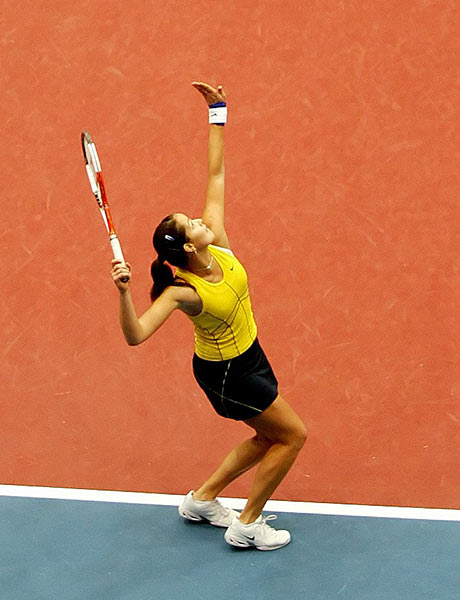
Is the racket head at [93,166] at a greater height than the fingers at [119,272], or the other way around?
the racket head at [93,166]

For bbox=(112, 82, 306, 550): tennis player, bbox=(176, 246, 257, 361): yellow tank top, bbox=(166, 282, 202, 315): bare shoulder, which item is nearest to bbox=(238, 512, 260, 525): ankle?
bbox=(112, 82, 306, 550): tennis player

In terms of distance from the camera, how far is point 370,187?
178 inches

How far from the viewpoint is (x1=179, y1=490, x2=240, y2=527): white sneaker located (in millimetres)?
4000

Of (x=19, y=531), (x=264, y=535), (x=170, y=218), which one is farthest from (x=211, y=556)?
(x=170, y=218)

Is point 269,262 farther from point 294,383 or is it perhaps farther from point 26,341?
point 26,341

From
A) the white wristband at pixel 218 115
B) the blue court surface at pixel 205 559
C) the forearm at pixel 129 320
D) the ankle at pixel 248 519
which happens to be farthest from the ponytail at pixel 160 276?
the blue court surface at pixel 205 559

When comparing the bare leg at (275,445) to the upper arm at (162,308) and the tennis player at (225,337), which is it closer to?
the tennis player at (225,337)

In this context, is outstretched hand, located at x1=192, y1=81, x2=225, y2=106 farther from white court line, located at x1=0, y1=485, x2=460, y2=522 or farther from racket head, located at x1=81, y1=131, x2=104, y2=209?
white court line, located at x1=0, y1=485, x2=460, y2=522

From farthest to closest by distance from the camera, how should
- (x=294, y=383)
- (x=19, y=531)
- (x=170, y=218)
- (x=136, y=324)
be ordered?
(x=294, y=383) → (x=19, y=531) → (x=170, y=218) → (x=136, y=324)

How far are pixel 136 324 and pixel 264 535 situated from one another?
114 cm

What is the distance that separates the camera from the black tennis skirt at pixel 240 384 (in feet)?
12.0

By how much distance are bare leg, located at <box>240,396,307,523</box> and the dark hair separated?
0.65 m

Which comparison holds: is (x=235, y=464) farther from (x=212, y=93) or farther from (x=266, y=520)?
(x=212, y=93)

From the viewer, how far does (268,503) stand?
165 inches
